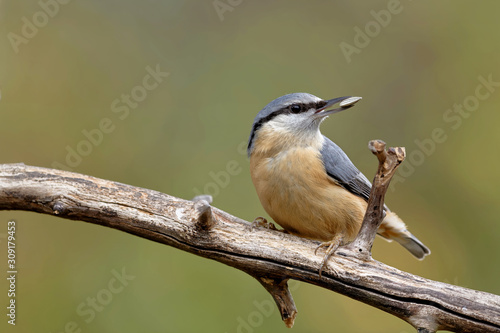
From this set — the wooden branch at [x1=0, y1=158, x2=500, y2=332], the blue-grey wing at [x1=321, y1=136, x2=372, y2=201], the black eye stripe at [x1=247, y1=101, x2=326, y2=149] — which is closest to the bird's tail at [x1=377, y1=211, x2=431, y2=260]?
the blue-grey wing at [x1=321, y1=136, x2=372, y2=201]

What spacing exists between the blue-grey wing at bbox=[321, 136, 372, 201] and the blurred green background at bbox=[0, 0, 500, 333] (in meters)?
1.28

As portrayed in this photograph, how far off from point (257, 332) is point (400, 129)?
2.30 m

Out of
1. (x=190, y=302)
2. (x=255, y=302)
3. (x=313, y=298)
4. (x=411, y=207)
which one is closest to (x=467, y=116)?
(x=411, y=207)

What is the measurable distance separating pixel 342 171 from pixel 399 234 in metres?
0.87

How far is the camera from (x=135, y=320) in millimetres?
4016

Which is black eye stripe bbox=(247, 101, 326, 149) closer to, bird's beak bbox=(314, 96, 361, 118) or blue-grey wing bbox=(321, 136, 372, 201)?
bird's beak bbox=(314, 96, 361, 118)

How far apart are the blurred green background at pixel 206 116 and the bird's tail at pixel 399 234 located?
744mm

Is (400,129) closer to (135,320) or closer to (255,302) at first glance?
(255,302)

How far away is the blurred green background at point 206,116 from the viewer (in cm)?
421

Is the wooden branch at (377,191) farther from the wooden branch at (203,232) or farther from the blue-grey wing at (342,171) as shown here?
the blue-grey wing at (342,171)

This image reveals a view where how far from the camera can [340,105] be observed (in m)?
3.04

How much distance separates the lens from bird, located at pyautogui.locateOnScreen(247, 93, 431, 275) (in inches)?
119

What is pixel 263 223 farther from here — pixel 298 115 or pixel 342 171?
pixel 298 115

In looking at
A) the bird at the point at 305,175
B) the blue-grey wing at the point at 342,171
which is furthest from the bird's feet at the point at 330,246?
the blue-grey wing at the point at 342,171
